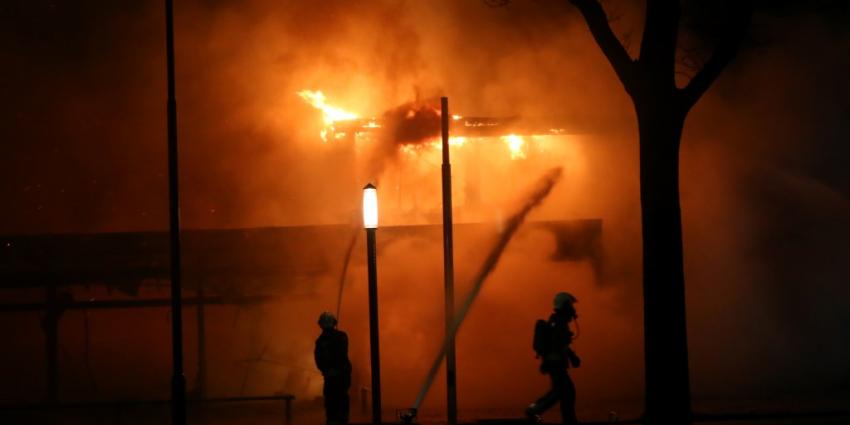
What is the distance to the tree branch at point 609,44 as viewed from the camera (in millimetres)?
13336

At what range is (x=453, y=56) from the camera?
22.3 m

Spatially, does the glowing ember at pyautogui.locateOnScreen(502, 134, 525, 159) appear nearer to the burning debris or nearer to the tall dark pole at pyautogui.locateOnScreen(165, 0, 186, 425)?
the burning debris

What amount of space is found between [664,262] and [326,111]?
10.9m

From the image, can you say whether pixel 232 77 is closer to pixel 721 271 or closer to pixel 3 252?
pixel 3 252

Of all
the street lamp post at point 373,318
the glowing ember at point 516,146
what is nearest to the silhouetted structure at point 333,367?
the street lamp post at point 373,318

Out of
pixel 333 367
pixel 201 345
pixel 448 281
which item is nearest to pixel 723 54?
pixel 448 281

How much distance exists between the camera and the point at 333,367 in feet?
45.1

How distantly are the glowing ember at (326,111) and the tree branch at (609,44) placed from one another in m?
9.12

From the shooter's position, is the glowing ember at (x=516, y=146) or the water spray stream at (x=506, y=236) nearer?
the water spray stream at (x=506, y=236)

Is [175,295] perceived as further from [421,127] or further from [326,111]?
[326,111]

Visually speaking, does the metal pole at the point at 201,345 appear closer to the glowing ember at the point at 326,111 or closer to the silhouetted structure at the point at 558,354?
the glowing ember at the point at 326,111

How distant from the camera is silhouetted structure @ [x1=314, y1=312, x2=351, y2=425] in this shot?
540 inches

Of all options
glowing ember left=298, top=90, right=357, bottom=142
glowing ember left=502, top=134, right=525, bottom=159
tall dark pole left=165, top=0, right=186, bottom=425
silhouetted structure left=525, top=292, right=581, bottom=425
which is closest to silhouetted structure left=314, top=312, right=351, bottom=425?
tall dark pole left=165, top=0, right=186, bottom=425

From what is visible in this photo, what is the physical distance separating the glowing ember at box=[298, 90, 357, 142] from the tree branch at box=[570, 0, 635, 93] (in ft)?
29.9
